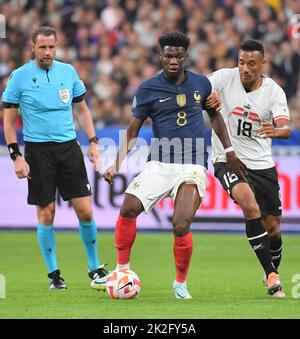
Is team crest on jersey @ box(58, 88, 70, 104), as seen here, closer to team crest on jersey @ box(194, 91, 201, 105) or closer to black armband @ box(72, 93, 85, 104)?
black armband @ box(72, 93, 85, 104)

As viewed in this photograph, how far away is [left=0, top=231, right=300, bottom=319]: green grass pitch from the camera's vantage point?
27.1ft

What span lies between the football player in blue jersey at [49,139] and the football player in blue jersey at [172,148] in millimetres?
1022

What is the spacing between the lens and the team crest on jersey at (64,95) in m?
10.3

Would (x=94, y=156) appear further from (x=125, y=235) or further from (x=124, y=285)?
(x=124, y=285)

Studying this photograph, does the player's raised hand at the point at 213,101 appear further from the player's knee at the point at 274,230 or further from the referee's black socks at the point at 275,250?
the referee's black socks at the point at 275,250

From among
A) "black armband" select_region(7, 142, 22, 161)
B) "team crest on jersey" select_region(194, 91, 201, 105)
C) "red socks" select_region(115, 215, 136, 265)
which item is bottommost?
"red socks" select_region(115, 215, 136, 265)

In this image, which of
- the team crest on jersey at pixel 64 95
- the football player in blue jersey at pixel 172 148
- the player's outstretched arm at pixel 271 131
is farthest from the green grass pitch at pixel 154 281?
the team crest on jersey at pixel 64 95

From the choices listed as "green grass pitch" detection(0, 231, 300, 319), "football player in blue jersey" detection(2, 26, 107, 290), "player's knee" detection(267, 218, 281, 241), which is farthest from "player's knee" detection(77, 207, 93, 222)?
"player's knee" detection(267, 218, 281, 241)

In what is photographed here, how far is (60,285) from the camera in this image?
33.3 ft

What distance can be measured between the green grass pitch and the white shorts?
92cm

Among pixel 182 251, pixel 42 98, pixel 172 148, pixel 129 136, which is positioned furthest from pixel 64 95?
pixel 182 251

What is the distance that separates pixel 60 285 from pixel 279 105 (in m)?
2.73

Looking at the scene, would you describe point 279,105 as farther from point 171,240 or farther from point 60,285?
point 171,240
